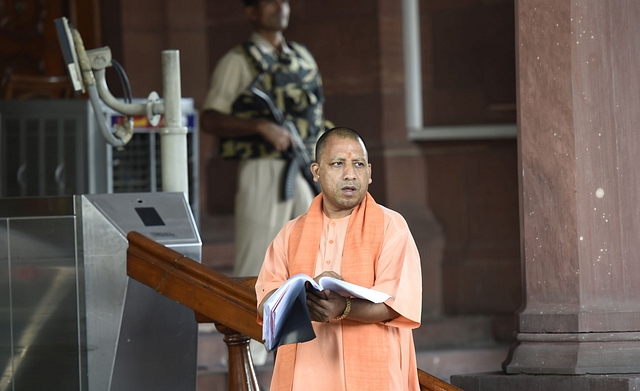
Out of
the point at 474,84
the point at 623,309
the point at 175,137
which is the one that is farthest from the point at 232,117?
the point at 623,309

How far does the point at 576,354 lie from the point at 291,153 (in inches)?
94.1

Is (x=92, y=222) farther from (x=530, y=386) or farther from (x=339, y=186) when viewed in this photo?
(x=530, y=386)

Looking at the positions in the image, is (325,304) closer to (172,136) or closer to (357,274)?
(357,274)

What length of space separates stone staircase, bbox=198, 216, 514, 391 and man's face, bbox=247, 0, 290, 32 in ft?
5.91

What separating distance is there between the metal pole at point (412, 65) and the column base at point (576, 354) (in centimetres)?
325

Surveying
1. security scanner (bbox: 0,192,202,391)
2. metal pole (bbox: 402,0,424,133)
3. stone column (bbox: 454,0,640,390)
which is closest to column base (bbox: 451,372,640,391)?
stone column (bbox: 454,0,640,390)

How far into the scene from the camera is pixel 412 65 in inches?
309

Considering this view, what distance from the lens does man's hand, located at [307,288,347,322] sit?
3232 mm

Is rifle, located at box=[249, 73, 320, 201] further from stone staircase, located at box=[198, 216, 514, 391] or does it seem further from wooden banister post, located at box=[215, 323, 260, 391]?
wooden banister post, located at box=[215, 323, 260, 391]

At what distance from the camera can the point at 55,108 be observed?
648 centimetres

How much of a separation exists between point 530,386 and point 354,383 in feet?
5.06

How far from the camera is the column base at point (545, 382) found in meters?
4.48

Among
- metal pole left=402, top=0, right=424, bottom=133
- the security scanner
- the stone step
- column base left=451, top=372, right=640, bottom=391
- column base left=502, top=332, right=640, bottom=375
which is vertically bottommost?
the stone step

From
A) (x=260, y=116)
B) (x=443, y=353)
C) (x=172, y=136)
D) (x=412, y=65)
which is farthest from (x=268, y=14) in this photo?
(x=443, y=353)
